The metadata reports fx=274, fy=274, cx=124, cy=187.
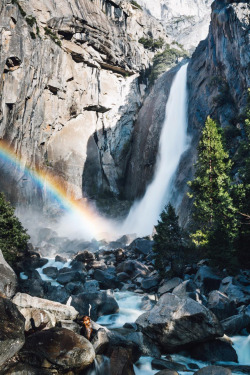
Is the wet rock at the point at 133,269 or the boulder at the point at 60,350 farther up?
the boulder at the point at 60,350

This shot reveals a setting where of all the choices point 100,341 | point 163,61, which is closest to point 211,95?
point 163,61

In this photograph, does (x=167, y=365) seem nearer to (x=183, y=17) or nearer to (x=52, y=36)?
(x=52, y=36)

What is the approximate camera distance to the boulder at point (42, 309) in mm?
10453

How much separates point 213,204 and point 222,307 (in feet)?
29.3

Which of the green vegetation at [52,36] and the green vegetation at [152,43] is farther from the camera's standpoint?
the green vegetation at [152,43]

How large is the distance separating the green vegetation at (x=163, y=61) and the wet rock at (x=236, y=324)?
200ft

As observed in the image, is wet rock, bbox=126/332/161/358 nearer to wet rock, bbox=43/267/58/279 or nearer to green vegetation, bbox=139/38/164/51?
wet rock, bbox=43/267/58/279

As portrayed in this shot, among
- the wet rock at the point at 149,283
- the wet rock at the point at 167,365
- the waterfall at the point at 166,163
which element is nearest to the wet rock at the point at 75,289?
the wet rock at the point at 149,283

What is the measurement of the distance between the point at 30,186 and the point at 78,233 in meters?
11.3

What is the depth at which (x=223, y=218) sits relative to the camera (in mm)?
18266

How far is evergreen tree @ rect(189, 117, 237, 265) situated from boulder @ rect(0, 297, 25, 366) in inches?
494

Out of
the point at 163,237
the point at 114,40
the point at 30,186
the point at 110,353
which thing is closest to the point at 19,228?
the point at 163,237

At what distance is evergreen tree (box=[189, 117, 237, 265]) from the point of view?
17.5 meters

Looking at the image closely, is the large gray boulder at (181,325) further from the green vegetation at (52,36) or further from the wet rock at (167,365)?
the green vegetation at (52,36)
